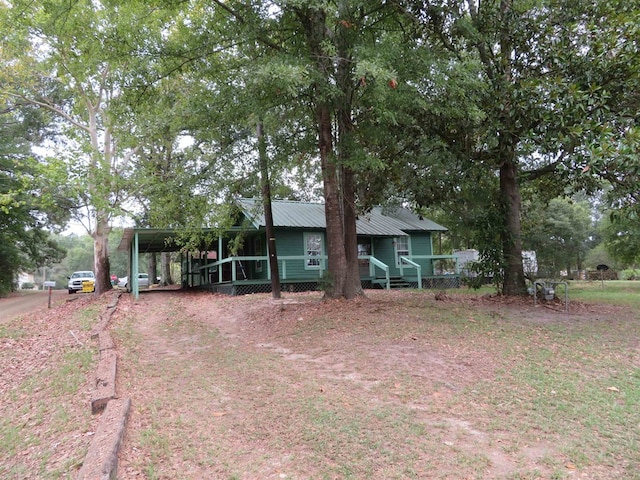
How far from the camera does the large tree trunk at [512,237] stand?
12055mm

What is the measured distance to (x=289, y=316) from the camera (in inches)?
374

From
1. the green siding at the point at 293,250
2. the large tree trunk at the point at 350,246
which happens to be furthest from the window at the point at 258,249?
the large tree trunk at the point at 350,246

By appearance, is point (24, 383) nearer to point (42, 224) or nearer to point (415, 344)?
point (415, 344)

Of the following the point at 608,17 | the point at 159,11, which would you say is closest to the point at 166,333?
the point at 159,11

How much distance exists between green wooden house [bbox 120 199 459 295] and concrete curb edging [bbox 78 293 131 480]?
9.46 metres

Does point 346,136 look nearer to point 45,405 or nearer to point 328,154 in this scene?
point 328,154

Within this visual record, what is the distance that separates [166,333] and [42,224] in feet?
86.8

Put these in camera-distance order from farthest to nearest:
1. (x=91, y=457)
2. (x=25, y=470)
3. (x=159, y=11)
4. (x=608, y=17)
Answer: (x=159, y=11) → (x=608, y=17) → (x=25, y=470) → (x=91, y=457)

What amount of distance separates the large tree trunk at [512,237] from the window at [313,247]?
849 centimetres

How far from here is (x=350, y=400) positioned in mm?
4586

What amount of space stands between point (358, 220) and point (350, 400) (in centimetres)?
1630

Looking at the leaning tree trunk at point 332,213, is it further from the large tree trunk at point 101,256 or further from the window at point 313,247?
the large tree trunk at point 101,256

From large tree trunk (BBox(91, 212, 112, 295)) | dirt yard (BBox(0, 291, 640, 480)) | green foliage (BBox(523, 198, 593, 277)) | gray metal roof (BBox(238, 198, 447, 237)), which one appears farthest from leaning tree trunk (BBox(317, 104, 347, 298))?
green foliage (BBox(523, 198, 593, 277))

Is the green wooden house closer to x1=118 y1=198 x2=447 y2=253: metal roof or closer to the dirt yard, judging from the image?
x1=118 y1=198 x2=447 y2=253: metal roof
